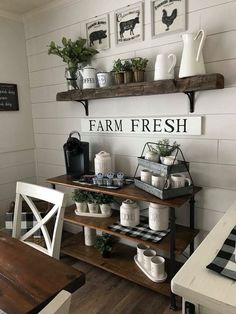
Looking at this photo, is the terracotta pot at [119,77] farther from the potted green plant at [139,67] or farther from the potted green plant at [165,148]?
the potted green plant at [165,148]

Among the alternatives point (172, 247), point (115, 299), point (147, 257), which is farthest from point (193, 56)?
point (115, 299)

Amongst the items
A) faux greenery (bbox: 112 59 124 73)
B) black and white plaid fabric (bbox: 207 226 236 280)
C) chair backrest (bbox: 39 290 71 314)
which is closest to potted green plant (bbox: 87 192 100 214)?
faux greenery (bbox: 112 59 124 73)

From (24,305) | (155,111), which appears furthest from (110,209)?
(24,305)

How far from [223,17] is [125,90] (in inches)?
29.7

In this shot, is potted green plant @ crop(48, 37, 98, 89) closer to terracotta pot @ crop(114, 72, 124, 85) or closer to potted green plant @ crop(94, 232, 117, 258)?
terracotta pot @ crop(114, 72, 124, 85)

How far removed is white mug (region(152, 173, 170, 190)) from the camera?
1.65 metres

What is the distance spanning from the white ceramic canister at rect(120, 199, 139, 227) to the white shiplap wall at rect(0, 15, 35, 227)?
4.62 ft

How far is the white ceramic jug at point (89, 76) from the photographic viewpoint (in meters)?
2.11

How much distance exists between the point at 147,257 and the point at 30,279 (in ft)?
3.66

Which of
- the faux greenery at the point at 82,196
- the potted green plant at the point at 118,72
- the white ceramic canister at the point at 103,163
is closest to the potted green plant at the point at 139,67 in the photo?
the potted green plant at the point at 118,72

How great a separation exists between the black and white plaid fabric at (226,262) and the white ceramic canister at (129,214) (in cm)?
95

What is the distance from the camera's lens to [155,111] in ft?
6.46

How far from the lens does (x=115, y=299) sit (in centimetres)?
185

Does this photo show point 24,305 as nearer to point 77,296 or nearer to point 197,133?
point 77,296
